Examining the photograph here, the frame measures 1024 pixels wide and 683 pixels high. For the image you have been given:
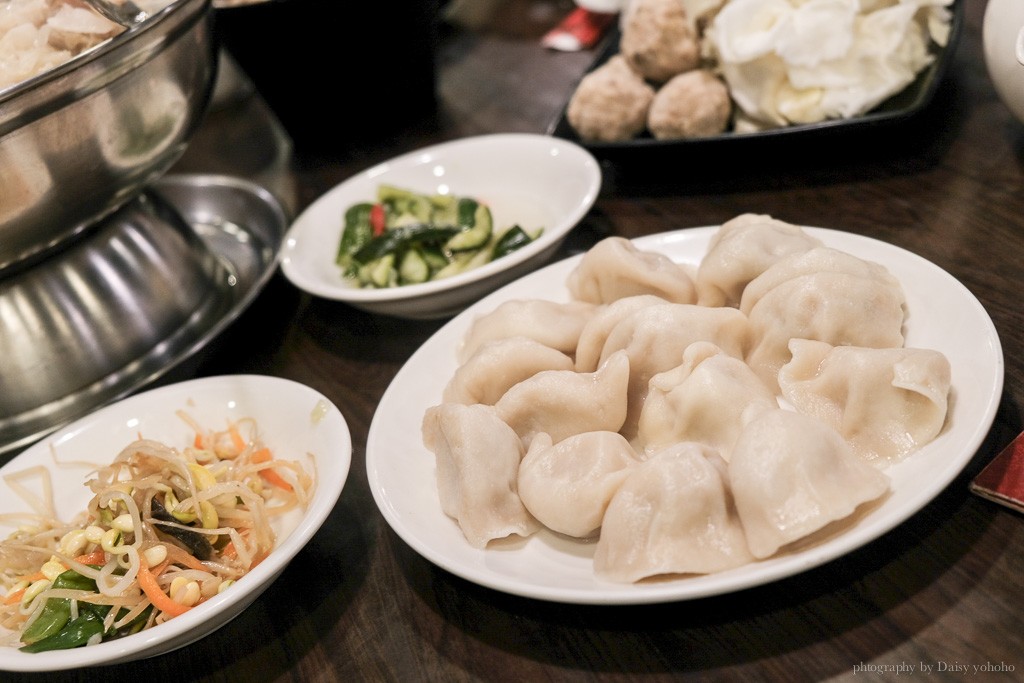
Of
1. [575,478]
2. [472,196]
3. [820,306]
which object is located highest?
[820,306]

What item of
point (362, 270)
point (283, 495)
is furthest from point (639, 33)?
point (283, 495)

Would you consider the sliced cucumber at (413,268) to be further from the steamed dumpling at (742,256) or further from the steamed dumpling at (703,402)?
the steamed dumpling at (703,402)

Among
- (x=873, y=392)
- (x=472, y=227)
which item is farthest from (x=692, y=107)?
(x=873, y=392)

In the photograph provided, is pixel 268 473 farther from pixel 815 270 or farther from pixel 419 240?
pixel 815 270

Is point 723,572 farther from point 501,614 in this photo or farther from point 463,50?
point 463,50

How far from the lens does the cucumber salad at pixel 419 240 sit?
2.33 metres

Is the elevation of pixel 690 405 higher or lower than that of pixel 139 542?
higher

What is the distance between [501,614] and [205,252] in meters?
1.58

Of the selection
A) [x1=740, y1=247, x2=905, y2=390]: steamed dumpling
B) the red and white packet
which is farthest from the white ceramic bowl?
the red and white packet

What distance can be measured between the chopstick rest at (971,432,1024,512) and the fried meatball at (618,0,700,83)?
1566 mm

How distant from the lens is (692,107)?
236 cm

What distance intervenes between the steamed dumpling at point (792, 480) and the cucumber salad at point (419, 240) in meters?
1.13

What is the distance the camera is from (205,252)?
8.13ft

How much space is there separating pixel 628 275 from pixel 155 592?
1112mm
